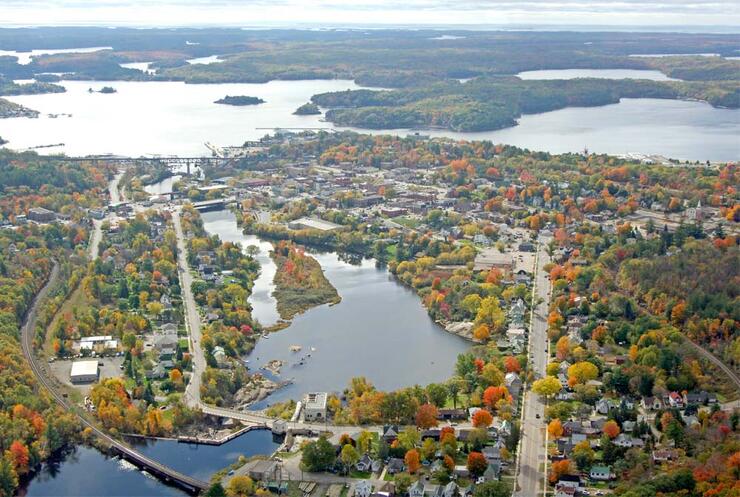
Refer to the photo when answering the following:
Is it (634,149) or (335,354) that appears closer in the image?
(335,354)

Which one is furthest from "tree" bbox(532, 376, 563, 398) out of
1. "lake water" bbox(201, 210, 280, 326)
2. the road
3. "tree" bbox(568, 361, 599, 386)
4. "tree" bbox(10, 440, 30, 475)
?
"tree" bbox(10, 440, 30, 475)

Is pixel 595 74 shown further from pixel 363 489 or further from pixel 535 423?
pixel 363 489

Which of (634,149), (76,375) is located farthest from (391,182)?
(76,375)

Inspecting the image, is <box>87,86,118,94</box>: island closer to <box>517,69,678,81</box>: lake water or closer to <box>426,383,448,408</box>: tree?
<box>517,69,678,81</box>: lake water

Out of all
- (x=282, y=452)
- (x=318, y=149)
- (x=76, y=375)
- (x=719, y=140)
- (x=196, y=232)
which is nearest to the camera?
(x=282, y=452)

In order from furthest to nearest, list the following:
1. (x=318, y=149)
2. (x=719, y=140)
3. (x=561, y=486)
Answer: (x=719, y=140)
(x=318, y=149)
(x=561, y=486)

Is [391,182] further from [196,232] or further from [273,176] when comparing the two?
[196,232]

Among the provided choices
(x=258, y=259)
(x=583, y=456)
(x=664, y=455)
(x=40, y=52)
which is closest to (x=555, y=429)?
(x=583, y=456)
